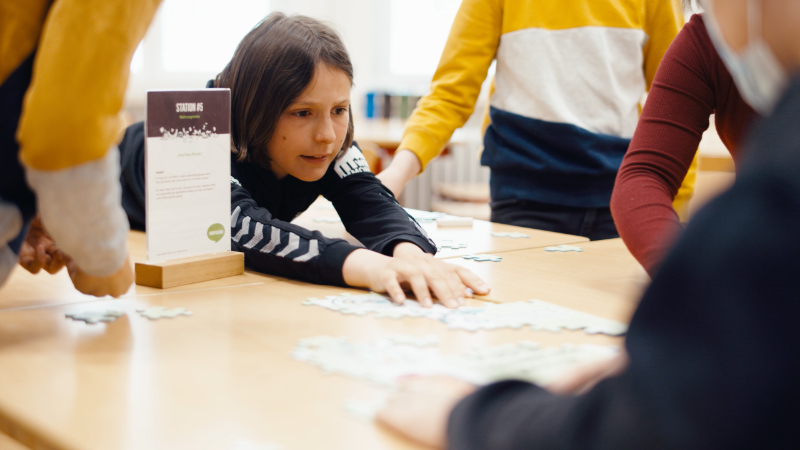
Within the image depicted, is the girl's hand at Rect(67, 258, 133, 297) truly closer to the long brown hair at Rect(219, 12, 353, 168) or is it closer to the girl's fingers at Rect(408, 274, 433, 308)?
the girl's fingers at Rect(408, 274, 433, 308)

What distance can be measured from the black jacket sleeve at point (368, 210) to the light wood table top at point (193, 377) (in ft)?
1.31

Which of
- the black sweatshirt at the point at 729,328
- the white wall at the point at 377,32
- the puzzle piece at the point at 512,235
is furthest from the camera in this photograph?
the white wall at the point at 377,32

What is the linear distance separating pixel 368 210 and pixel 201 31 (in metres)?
4.21

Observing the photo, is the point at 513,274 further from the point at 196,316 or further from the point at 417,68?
the point at 417,68

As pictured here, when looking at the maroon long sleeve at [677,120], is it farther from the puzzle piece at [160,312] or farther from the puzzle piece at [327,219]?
the puzzle piece at [327,219]

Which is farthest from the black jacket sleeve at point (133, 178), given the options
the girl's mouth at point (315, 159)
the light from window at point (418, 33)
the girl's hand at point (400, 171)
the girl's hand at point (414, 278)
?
the light from window at point (418, 33)

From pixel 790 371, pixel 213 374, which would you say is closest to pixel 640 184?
pixel 213 374

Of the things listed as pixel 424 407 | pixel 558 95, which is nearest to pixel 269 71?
pixel 558 95

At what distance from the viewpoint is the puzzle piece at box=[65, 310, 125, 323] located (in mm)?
997

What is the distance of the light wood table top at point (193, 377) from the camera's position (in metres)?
0.64

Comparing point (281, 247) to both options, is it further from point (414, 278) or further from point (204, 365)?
point (204, 365)

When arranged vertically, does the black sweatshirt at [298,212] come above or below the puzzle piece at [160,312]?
above

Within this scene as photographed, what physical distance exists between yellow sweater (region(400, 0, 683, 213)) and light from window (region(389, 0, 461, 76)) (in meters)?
3.84

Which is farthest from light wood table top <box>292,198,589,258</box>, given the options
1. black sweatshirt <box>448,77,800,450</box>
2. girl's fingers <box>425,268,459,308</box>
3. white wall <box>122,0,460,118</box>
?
white wall <box>122,0,460,118</box>
